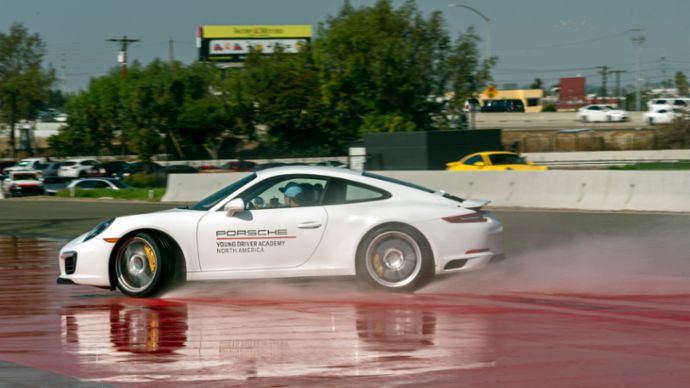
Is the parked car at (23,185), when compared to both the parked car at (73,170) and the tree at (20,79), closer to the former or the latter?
the parked car at (73,170)

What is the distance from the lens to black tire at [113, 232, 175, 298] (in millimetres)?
9430

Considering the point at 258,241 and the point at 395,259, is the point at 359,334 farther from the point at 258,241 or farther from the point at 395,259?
the point at 258,241

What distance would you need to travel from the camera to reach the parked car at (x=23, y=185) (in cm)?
4056

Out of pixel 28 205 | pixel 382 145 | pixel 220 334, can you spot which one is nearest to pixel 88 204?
pixel 28 205

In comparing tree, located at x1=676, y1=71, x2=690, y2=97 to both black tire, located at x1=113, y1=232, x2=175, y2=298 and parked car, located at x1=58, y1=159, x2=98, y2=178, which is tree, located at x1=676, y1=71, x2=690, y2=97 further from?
black tire, located at x1=113, y1=232, x2=175, y2=298

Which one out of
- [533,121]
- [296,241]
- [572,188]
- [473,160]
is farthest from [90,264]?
[533,121]

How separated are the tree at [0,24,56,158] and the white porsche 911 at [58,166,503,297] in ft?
255

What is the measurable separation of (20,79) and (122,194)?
52.5 m

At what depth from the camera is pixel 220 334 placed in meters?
7.59

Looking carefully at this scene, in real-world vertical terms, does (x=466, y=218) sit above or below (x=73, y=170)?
above

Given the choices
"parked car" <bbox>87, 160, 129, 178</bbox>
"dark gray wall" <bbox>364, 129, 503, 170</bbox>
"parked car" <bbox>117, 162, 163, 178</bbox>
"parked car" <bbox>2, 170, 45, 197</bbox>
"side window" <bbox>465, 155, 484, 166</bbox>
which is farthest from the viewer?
"parked car" <bbox>87, 160, 129, 178</bbox>

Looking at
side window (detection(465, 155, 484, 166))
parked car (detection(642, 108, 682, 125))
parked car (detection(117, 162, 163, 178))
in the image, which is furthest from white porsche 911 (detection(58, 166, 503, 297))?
parked car (detection(642, 108, 682, 125))

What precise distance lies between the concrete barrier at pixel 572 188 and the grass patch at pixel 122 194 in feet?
34.7

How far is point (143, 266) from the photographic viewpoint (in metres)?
9.54
